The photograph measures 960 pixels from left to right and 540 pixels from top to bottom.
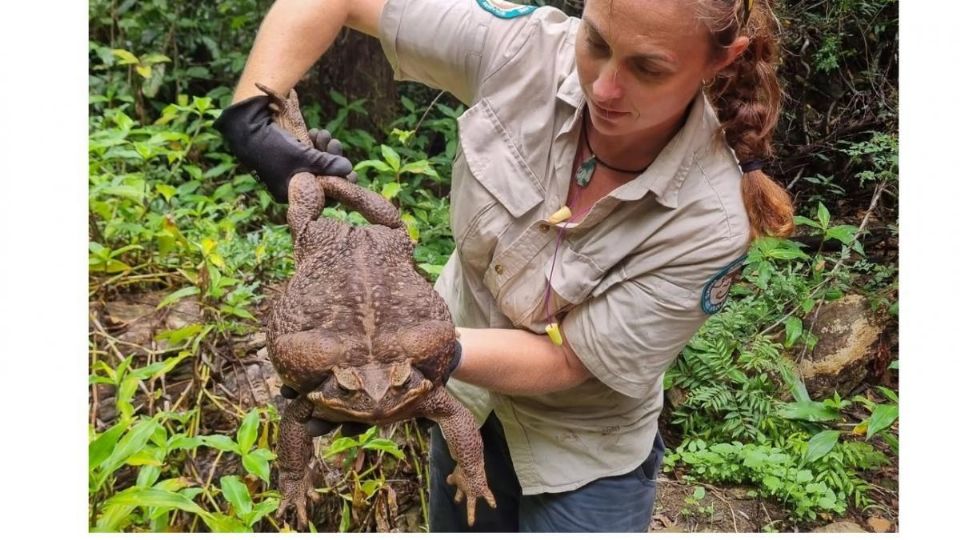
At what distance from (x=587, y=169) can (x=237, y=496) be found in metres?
1.15

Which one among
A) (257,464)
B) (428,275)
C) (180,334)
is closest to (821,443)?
(428,275)

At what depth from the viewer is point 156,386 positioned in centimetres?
258

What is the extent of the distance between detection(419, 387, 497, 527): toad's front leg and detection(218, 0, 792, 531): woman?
0.05 metres

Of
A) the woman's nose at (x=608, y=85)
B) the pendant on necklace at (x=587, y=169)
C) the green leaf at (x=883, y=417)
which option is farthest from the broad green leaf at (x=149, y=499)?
the green leaf at (x=883, y=417)

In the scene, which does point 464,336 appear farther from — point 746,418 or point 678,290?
point 746,418

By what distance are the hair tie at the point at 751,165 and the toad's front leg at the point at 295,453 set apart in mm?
933

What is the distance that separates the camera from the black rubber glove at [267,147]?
4.93ft

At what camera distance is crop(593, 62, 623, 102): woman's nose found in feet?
4.00

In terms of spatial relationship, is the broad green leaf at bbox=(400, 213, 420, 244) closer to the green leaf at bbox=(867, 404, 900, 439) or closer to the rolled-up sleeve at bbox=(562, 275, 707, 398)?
the rolled-up sleeve at bbox=(562, 275, 707, 398)

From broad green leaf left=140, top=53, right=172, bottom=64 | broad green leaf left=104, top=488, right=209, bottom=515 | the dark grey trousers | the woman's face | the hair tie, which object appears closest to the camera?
the woman's face

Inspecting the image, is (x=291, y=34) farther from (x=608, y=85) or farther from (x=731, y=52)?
(x=731, y=52)

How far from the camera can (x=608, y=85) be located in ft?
4.04

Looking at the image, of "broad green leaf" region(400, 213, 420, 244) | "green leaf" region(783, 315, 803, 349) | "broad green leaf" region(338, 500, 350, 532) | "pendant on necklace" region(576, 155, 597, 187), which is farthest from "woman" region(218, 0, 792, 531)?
"green leaf" region(783, 315, 803, 349)

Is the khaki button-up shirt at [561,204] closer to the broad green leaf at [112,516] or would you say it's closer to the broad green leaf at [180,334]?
the broad green leaf at [112,516]
